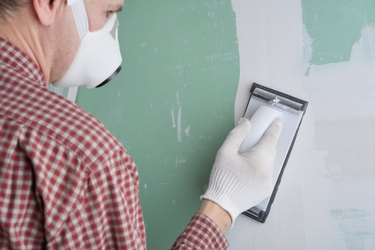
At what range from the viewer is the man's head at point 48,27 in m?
0.68

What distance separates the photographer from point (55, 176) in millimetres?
607

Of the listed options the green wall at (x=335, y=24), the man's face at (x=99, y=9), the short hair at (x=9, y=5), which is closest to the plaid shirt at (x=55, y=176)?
the short hair at (x=9, y=5)

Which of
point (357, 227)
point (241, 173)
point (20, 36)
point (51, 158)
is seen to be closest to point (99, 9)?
point (20, 36)

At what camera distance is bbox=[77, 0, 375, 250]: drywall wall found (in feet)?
3.02

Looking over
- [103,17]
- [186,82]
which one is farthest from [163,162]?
[103,17]

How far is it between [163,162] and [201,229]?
0.93 ft

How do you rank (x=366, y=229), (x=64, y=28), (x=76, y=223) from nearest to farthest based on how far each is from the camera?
(x=76, y=223) → (x=64, y=28) → (x=366, y=229)

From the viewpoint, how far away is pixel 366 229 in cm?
89

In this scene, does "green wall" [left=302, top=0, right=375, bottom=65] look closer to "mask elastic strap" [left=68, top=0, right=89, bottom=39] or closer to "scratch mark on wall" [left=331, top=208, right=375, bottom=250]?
"scratch mark on wall" [left=331, top=208, right=375, bottom=250]

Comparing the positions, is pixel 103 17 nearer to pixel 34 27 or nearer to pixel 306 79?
pixel 34 27

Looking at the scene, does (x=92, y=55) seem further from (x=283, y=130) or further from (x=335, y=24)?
(x=335, y=24)

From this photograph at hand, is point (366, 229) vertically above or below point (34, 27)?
below

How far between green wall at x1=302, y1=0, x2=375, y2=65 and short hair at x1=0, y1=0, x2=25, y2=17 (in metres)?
0.67

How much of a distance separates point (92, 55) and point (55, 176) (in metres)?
0.35
